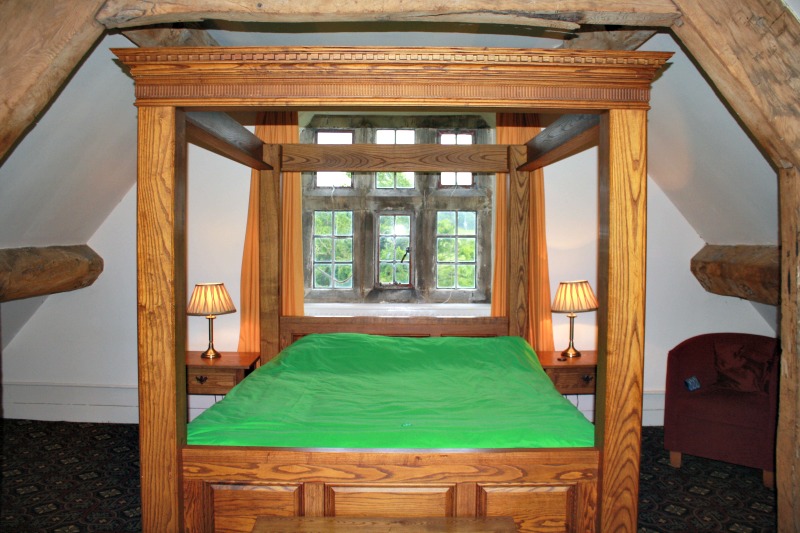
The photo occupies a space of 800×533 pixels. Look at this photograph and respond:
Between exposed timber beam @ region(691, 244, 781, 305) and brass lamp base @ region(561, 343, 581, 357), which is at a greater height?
exposed timber beam @ region(691, 244, 781, 305)

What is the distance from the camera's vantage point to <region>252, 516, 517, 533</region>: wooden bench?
6.23 feet

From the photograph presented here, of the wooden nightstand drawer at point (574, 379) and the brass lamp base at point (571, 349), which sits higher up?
the brass lamp base at point (571, 349)

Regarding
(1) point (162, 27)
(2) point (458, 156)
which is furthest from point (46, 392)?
(2) point (458, 156)

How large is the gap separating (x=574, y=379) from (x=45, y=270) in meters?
3.48

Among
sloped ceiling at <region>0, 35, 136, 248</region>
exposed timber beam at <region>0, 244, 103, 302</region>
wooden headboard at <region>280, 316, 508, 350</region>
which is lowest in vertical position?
wooden headboard at <region>280, 316, 508, 350</region>

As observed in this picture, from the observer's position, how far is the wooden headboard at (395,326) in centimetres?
413

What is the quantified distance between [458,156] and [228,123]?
1466 millimetres

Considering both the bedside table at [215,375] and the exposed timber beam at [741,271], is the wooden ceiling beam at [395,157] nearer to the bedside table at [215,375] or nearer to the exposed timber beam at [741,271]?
the bedside table at [215,375]

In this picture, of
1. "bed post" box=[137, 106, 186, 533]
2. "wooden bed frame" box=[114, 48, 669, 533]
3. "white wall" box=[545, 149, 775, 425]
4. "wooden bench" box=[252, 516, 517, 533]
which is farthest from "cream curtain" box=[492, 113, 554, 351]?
"bed post" box=[137, 106, 186, 533]

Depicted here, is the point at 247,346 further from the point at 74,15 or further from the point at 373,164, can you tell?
the point at 74,15

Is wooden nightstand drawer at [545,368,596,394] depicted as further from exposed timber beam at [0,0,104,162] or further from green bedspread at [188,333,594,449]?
exposed timber beam at [0,0,104,162]

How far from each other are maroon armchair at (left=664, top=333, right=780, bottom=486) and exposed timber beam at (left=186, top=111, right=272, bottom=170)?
9.31ft

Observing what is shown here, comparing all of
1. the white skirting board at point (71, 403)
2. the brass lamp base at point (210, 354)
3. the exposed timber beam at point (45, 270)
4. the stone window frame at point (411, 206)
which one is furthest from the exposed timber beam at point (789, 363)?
the white skirting board at point (71, 403)

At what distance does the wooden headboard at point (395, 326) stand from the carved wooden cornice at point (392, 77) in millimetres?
2307
